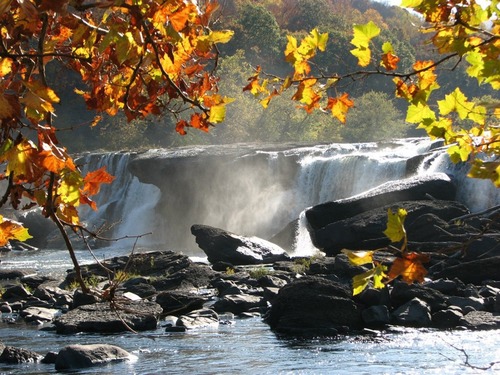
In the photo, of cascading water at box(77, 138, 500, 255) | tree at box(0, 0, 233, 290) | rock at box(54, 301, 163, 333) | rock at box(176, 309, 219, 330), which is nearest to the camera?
tree at box(0, 0, 233, 290)

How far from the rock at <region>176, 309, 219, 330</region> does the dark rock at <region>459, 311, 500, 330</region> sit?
3752 mm

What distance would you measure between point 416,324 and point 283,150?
2287 centimetres

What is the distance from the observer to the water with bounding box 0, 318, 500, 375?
10180 mm

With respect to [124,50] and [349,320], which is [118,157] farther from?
[124,50]

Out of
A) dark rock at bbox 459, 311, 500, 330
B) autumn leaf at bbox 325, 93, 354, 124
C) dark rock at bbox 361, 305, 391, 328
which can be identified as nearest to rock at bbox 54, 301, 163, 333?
dark rock at bbox 361, 305, 391, 328

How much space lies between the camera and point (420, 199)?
75.2 ft

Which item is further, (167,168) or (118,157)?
(118,157)

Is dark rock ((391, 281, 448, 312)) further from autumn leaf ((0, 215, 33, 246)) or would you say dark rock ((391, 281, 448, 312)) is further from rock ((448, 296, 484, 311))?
autumn leaf ((0, 215, 33, 246))

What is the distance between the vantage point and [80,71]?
12.7 ft

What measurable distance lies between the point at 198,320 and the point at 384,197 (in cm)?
1051

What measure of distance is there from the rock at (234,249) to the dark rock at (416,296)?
848 centimetres

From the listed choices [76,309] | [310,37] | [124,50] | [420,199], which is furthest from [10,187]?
[420,199]

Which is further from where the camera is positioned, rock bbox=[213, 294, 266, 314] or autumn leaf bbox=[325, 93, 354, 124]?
rock bbox=[213, 294, 266, 314]

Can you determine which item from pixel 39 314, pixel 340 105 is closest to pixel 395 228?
pixel 340 105
